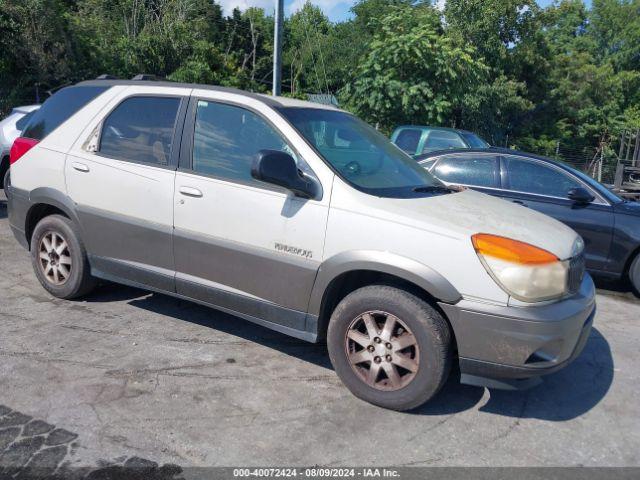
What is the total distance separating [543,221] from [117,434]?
298cm

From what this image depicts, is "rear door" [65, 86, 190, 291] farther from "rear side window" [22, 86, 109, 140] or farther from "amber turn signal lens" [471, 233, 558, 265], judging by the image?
"amber turn signal lens" [471, 233, 558, 265]

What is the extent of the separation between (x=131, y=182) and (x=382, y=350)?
2316mm

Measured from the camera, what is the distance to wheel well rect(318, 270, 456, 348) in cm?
359

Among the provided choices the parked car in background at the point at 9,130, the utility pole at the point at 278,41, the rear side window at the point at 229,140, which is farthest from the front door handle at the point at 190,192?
the utility pole at the point at 278,41


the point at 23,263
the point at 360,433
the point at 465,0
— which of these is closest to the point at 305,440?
the point at 360,433

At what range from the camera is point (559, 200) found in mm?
6875

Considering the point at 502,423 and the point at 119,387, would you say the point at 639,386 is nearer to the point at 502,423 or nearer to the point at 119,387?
the point at 502,423

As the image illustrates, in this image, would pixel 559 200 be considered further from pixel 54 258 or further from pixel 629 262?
pixel 54 258

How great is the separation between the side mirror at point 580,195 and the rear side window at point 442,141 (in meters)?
4.51

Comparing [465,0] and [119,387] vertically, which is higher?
[465,0]

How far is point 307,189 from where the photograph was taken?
3803 mm

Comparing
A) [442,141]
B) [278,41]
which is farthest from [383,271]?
[278,41]

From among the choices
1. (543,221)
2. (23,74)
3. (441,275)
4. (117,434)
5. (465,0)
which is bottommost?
(117,434)

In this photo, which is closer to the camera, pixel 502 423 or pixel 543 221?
pixel 502 423
